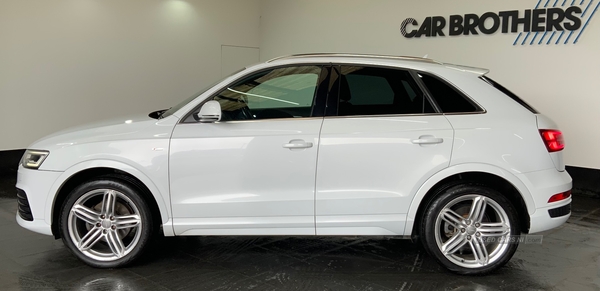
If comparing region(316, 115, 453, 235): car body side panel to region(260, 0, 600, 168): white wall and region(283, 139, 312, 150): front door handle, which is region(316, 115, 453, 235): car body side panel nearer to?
region(283, 139, 312, 150): front door handle

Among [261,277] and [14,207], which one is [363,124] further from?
[14,207]

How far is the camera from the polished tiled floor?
10.9 feet

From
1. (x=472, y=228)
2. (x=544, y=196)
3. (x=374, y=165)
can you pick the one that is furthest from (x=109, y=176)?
(x=544, y=196)

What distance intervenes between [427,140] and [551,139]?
91 cm

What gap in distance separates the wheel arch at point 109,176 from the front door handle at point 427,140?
6.30ft

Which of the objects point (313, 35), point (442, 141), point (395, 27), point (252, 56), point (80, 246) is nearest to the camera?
point (442, 141)

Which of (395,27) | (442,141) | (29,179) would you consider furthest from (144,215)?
(395,27)

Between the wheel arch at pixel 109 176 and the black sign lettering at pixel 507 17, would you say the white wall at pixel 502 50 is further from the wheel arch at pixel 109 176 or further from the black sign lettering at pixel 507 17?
the wheel arch at pixel 109 176

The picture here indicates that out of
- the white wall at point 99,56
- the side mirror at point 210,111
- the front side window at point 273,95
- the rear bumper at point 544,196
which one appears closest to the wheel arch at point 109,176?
the side mirror at point 210,111

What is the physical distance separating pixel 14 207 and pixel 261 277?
359 centimetres

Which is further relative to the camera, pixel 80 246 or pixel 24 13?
pixel 24 13

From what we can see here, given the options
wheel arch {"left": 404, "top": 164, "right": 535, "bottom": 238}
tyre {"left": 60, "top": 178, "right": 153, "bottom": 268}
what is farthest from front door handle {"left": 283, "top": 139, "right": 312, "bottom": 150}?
tyre {"left": 60, "top": 178, "right": 153, "bottom": 268}

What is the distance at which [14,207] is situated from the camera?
17.5 feet

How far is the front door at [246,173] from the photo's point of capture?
335cm
